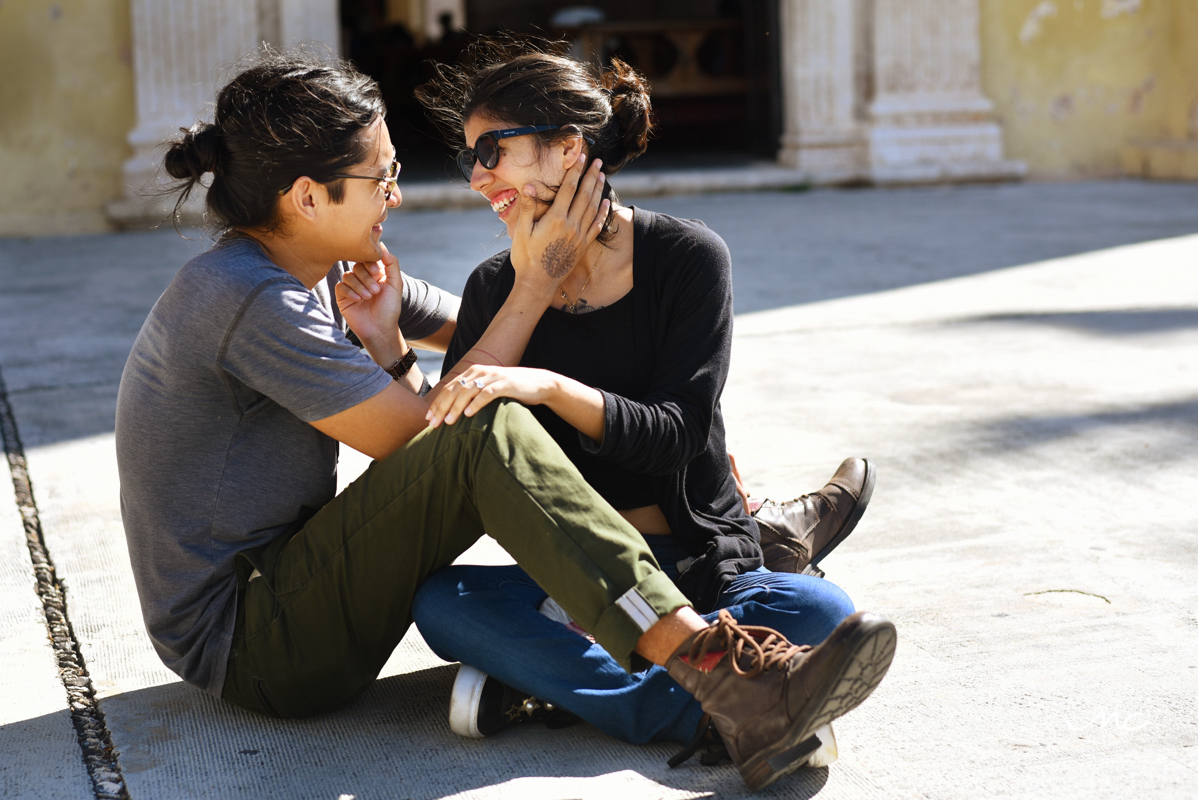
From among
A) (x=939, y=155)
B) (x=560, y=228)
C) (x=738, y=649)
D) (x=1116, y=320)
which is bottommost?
(x=1116, y=320)

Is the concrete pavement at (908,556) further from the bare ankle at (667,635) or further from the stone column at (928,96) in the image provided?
the stone column at (928,96)

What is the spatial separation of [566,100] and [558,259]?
0.91 ft

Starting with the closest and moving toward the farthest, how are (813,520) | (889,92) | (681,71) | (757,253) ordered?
(813,520) → (757,253) → (889,92) → (681,71)

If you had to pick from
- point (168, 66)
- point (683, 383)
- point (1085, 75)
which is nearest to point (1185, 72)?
point (1085, 75)

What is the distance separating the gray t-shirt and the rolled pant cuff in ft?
1.72

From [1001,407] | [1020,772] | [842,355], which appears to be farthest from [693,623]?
[842,355]

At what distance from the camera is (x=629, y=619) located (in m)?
1.74

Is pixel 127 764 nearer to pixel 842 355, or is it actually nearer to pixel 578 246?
pixel 578 246

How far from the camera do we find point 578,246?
2.18 meters

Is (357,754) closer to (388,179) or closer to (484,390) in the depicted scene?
(484,390)

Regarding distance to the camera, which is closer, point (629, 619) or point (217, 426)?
point (629, 619)

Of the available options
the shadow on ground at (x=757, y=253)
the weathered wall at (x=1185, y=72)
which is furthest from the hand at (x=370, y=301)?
the weathered wall at (x=1185, y=72)

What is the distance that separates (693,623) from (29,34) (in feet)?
27.9

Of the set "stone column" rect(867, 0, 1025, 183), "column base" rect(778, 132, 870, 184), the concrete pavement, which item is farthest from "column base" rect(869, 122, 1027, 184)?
the concrete pavement
